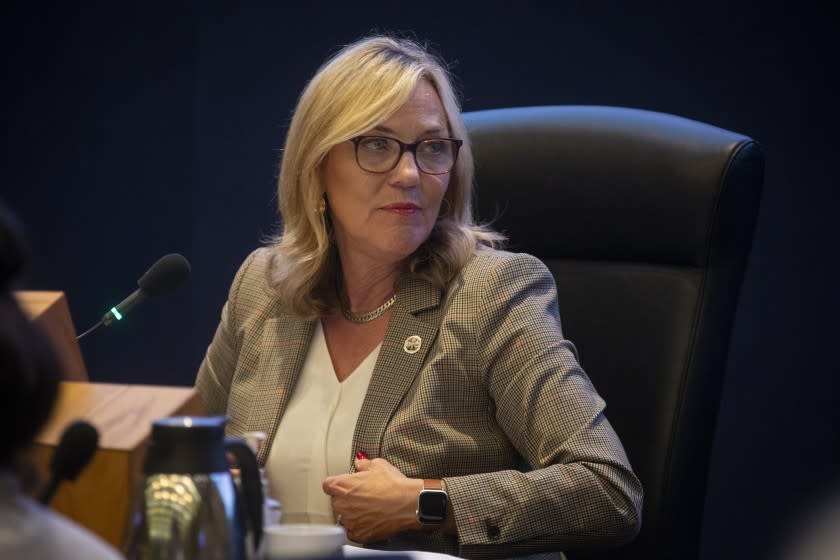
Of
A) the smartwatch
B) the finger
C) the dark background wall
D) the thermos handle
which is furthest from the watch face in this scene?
the dark background wall

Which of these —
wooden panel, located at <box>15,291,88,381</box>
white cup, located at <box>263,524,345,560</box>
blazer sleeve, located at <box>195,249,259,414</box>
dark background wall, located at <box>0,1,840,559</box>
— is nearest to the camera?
white cup, located at <box>263,524,345,560</box>

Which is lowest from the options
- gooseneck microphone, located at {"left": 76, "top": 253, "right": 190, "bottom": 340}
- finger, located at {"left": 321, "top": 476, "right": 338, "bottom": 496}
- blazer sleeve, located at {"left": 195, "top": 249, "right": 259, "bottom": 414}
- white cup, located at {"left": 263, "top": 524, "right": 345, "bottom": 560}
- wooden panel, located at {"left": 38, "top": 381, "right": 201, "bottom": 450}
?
blazer sleeve, located at {"left": 195, "top": 249, "right": 259, "bottom": 414}

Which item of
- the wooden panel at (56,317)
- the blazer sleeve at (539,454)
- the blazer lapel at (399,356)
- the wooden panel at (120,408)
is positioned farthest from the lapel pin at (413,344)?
the wooden panel at (120,408)

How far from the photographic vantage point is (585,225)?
202cm

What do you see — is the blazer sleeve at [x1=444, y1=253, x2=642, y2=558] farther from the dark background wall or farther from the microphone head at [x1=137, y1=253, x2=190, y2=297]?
the dark background wall

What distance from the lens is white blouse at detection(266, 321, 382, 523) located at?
1.85 m

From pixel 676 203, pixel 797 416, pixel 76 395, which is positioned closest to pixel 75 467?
pixel 76 395

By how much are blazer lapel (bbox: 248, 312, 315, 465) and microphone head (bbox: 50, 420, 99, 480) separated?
98 cm

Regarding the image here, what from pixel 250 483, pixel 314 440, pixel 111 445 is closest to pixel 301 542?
pixel 250 483

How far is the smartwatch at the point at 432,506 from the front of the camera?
1673mm

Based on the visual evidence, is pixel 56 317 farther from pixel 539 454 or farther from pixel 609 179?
pixel 609 179

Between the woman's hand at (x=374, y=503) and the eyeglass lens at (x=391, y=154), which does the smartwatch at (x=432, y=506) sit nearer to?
the woman's hand at (x=374, y=503)

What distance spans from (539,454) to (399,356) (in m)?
0.30

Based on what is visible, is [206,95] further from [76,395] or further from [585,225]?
[76,395]
